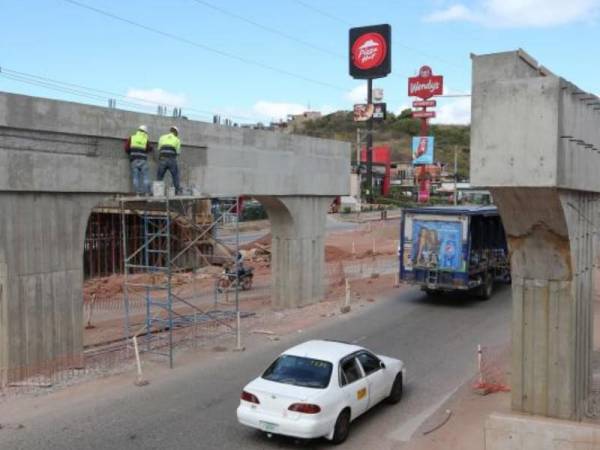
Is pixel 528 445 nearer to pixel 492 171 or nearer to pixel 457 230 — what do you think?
pixel 492 171

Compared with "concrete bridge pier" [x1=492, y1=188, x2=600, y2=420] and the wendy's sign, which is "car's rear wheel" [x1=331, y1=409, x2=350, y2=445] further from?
the wendy's sign

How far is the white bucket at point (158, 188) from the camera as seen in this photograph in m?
15.4

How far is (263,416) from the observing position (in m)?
9.71

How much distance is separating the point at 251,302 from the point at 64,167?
1169cm

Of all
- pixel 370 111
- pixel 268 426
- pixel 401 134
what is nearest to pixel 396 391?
pixel 268 426

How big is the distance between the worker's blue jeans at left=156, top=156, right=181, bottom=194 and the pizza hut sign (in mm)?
65629

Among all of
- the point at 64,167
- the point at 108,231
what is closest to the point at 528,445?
the point at 64,167

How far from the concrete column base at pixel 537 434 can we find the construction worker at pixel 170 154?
967 cm

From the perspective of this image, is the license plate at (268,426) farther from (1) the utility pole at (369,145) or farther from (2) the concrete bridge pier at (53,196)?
(1) the utility pole at (369,145)

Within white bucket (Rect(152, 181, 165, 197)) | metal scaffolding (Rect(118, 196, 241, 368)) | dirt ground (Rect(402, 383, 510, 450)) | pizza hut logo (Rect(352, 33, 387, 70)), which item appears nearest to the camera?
dirt ground (Rect(402, 383, 510, 450))

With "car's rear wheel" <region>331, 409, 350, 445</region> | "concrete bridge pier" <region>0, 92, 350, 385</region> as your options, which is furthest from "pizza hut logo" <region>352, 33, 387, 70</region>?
"car's rear wheel" <region>331, 409, 350, 445</region>

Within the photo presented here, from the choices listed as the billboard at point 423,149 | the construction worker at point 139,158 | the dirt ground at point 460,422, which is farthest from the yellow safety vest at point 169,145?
the billboard at point 423,149

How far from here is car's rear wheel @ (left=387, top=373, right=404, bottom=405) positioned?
1194cm

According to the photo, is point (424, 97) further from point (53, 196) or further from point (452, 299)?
point (53, 196)
